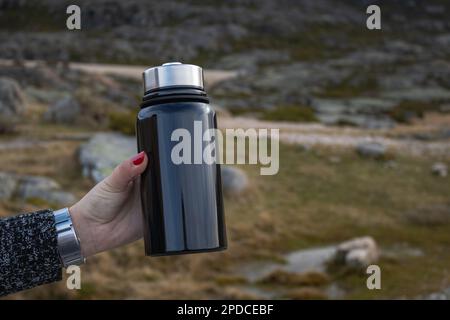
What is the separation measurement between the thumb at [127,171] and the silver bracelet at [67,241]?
10.9 inches

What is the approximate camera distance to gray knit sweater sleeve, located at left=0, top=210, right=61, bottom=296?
2.53 m

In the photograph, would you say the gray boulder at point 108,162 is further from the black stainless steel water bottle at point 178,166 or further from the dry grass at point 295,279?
the black stainless steel water bottle at point 178,166

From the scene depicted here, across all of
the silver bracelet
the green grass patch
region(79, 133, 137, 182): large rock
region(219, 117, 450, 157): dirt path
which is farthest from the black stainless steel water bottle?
the green grass patch

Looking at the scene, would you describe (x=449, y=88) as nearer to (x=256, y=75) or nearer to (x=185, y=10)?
(x=256, y=75)

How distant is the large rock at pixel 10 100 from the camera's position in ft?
79.6

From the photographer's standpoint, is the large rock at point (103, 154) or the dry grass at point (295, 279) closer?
the dry grass at point (295, 279)

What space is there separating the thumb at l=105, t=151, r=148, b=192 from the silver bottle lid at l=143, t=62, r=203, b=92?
30 cm

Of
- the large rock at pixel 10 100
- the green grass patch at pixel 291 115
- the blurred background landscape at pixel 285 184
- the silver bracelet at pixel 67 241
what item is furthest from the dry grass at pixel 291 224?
the green grass patch at pixel 291 115

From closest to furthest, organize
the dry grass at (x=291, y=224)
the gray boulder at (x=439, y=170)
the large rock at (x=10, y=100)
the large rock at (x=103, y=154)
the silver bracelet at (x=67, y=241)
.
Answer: the silver bracelet at (x=67, y=241)
the dry grass at (x=291, y=224)
the large rock at (x=103, y=154)
the gray boulder at (x=439, y=170)
the large rock at (x=10, y=100)

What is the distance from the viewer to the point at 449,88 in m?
65.4

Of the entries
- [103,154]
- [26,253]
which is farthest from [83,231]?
[103,154]

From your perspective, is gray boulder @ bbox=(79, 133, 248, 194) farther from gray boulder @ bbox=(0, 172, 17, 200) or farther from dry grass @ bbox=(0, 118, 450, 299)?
gray boulder @ bbox=(0, 172, 17, 200)
